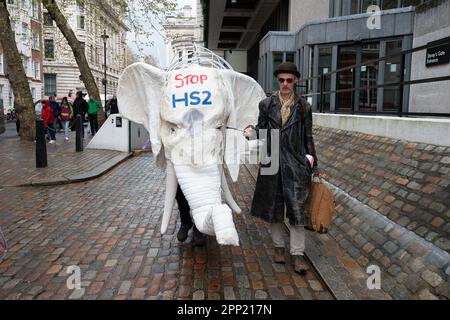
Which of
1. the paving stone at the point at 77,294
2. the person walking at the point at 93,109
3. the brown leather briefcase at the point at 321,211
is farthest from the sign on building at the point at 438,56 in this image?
the person walking at the point at 93,109

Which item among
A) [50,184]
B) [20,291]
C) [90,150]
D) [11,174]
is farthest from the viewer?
[90,150]

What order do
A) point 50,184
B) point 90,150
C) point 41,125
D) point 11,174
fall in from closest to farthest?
1. point 50,184
2. point 11,174
3. point 41,125
4. point 90,150

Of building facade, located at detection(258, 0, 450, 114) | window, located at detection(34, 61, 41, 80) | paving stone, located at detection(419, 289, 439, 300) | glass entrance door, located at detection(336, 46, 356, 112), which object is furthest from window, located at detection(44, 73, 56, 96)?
paving stone, located at detection(419, 289, 439, 300)

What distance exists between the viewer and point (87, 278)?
3967 mm

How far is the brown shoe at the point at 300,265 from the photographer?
4.05 m

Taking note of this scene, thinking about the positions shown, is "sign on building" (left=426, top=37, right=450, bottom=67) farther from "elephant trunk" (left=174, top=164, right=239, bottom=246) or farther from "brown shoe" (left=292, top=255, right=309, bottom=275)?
"elephant trunk" (left=174, top=164, right=239, bottom=246)

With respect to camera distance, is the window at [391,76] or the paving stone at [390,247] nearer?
the paving stone at [390,247]

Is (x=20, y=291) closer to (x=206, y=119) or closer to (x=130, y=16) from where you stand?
(x=206, y=119)

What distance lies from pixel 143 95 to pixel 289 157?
64.5 inches

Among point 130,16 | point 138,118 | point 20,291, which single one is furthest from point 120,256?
point 130,16

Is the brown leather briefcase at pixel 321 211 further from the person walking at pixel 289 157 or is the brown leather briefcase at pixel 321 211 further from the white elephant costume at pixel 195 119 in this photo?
the white elephant costume at pixel 195 119

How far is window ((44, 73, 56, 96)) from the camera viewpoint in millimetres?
59625

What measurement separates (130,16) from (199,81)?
16.0m
